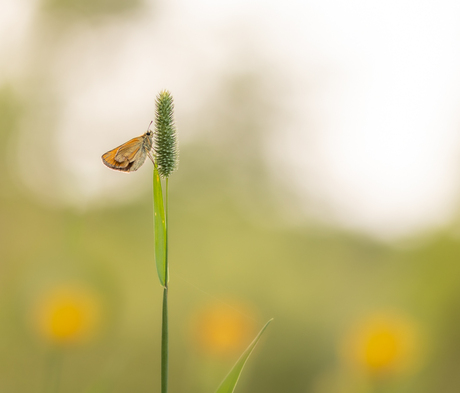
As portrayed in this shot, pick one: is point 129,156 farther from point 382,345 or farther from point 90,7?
point 90,7

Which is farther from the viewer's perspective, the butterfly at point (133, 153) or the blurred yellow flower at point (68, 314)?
the blurred yellow flower at point (68, 314)

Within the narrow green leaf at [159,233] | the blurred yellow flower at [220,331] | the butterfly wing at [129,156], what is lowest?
the blurred yellow flower at [220,331]

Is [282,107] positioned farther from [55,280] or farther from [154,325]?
[55,280]

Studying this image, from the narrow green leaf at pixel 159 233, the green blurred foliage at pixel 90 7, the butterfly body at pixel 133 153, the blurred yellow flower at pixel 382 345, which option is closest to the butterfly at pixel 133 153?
the butterfly body at pixel 133 153

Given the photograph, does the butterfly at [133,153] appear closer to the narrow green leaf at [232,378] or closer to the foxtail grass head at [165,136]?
the foxtail grass head at [165,136]

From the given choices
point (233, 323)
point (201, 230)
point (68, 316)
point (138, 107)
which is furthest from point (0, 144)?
point (233, 323)
